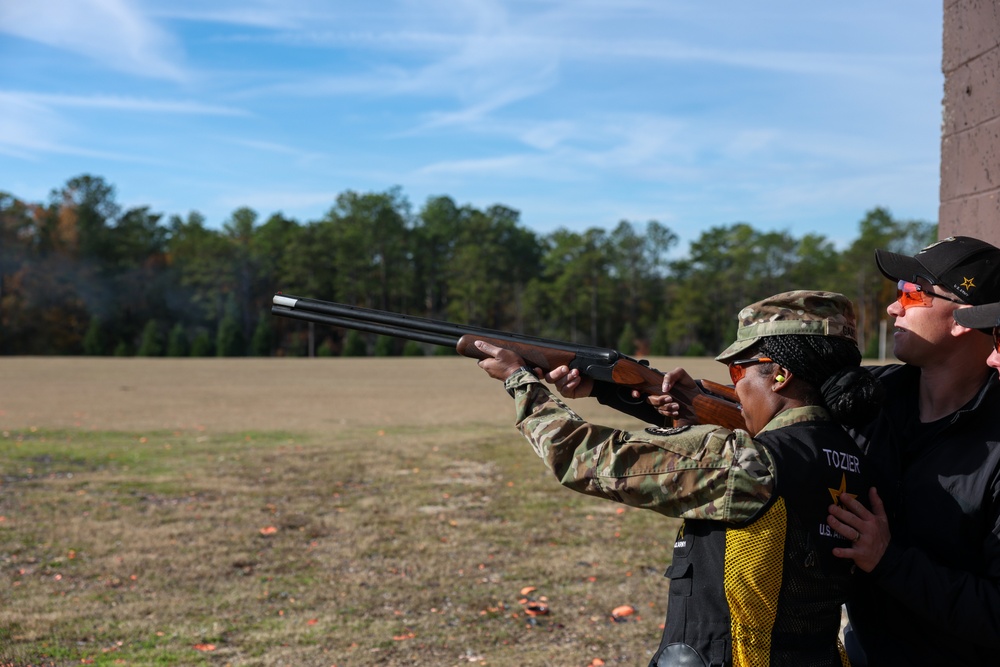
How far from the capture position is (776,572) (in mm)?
2102

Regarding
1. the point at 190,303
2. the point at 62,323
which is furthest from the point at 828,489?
the point at 190,303

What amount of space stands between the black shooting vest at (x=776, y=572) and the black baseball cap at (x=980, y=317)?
0.46 metres

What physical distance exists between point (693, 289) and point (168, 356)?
45.3 m

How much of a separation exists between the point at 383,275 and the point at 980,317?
80.0 meters

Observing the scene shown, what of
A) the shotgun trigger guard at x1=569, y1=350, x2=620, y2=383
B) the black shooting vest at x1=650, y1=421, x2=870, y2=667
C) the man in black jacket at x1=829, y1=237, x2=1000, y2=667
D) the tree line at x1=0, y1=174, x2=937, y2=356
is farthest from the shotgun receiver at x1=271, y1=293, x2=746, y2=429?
the tree line at x1=0, y1=174, x2=937, y2=356

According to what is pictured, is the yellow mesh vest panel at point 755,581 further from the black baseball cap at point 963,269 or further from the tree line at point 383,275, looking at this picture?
the tree line at point 383,275

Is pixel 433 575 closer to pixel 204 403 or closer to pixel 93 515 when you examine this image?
pixel 93 515

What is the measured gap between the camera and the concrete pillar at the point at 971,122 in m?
3.76

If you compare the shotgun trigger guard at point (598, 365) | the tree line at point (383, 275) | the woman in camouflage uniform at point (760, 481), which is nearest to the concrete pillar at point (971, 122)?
the shotgun trigger guard at point (598, 365)

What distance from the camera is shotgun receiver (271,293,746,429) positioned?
9.89ft

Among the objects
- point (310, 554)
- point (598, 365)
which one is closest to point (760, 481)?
point (598, 365)

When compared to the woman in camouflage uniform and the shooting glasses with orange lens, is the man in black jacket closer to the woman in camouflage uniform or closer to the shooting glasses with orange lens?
the shooting glasses with orange lens

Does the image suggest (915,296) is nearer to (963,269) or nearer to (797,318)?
(963,269)

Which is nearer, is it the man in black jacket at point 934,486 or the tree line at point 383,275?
the man in black jacket at point 934,486
